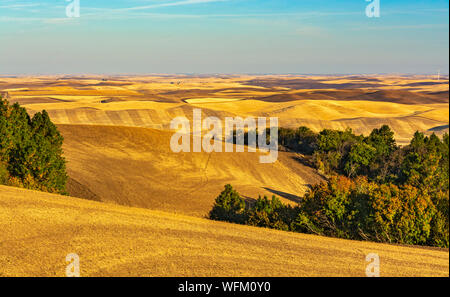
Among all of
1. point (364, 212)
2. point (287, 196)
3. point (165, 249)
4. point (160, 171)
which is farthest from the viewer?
point (160, 171)

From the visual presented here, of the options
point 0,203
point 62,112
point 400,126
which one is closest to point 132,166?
point 0,203

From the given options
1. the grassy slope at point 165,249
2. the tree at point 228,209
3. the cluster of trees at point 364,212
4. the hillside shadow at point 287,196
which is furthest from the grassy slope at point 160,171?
the grassy slope at point 165,249

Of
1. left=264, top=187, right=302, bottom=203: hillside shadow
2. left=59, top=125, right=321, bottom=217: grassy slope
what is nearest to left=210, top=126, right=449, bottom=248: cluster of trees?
left=59, top=125, right=321, bottom=217: grassy slope

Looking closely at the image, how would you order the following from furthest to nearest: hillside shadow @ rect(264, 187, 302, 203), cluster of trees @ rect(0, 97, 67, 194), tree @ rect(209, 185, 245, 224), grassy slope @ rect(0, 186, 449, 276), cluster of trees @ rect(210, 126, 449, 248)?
hillside shadow @ rect(264, 187, 302, 203), cluster of trees @ rect(0, 97, 67, 194), tree @ rect(209, 185, 245, 224), cluster of trees @ rect(210, 126, 449, 248), grassy slope @ rect(0, 186, 449, 276)

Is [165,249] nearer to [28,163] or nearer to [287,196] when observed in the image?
[28,163]

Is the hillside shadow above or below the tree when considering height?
below

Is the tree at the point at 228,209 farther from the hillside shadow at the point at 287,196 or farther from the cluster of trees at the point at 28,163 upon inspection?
the hillside shadow at the point at 287,196

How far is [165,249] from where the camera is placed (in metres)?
15.4

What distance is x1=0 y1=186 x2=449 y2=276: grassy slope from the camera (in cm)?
1338

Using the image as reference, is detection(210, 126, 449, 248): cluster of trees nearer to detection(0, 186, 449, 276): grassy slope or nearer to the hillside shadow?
detection(0, 186, 449, 276): grassy slope

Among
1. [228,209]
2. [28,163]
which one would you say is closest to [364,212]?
[228,209]

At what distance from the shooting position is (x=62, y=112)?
108312 mm

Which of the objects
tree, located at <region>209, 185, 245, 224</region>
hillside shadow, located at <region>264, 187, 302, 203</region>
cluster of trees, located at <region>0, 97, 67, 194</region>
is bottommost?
hillside shadow, located at <region>264, 187, 302, 203</region>

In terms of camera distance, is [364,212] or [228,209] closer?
[364,212]
